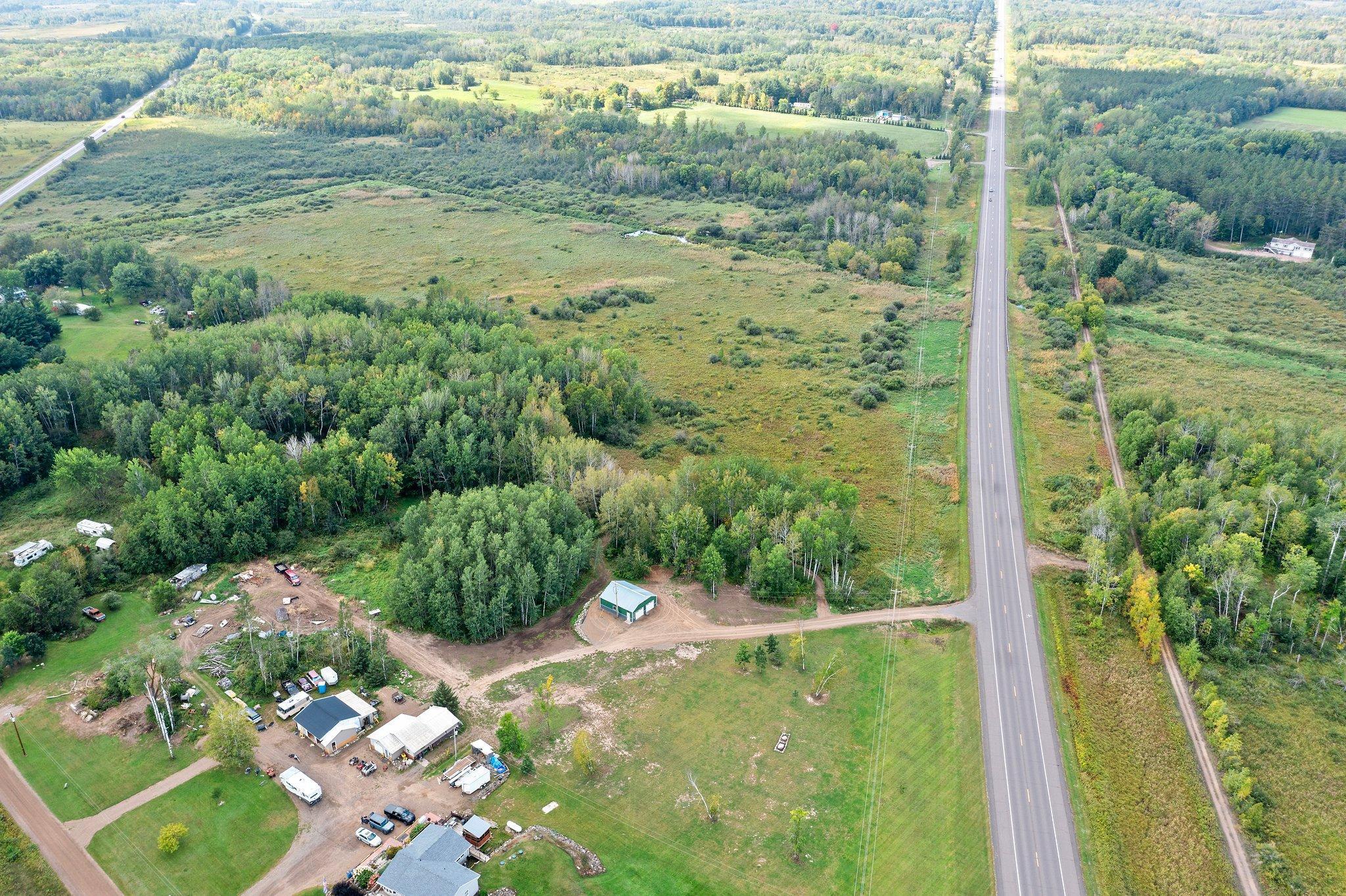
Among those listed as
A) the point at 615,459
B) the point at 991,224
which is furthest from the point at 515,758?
the point at 991,224

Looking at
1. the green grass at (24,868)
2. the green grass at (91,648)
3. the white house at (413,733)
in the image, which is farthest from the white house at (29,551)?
the white house at (413,733)

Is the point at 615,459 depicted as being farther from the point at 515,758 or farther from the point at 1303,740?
the point at 1303,740

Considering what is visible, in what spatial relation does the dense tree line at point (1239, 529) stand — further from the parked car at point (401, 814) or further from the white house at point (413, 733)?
the parked car at point (401, 814)

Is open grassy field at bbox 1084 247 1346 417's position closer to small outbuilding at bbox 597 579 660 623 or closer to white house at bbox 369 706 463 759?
small outbuilding at bbox 597 579 660 623

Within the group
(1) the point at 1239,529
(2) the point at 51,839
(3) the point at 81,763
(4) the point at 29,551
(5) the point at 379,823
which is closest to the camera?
(2) the point at 51,839

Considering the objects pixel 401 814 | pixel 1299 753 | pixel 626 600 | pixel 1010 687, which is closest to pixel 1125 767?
pixel 1010 687

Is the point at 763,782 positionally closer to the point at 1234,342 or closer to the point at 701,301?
the point at 701,301
